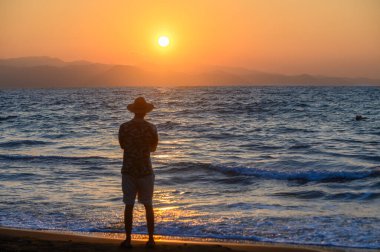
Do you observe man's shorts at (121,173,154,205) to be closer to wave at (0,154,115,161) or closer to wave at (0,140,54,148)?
wave at (0,154,115,161)

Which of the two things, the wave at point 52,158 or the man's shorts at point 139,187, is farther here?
the wave at point 52,158

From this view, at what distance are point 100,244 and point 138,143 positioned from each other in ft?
4.65

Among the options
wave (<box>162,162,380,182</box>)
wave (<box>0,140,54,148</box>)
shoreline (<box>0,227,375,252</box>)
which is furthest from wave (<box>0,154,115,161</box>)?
shoreline (<box>0,227,375,252</box>)

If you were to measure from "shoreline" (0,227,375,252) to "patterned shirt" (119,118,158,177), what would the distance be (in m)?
0.98

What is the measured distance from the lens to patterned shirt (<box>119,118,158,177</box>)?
6793 millimetres

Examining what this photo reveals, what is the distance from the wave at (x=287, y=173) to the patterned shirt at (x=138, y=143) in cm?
707

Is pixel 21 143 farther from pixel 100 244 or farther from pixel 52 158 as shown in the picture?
pixel 100 244

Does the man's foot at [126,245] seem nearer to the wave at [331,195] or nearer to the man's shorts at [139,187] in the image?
the man's shorts at [139,187]

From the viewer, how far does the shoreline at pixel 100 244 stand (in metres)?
6.77

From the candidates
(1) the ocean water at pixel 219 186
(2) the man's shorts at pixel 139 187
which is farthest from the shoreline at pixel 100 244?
(2) the man's shorts at pixel 139 187

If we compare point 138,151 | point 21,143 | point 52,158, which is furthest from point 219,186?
point 21,143

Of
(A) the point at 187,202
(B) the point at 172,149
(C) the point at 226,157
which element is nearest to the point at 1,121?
(B) the point at 172,149

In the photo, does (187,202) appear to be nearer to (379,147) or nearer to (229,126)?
(379,147)

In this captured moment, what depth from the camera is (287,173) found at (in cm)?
1402
